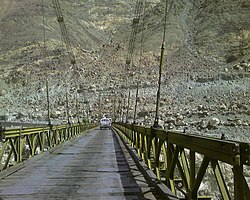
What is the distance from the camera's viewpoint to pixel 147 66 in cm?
10131

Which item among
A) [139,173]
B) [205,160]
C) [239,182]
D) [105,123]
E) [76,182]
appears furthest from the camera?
[105,123]

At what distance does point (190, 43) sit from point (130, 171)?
102m

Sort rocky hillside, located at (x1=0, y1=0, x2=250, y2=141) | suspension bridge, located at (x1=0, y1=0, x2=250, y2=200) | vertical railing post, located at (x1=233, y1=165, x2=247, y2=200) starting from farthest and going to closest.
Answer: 1. rocky hillside, located at (x1=0, y1=0, x2=250, y2=141)
2. suspension bridge, located at (x1=0, y1=0, x2=250, y2=200)
3. vertical railing post, located at (x1=233, y1=165, x2=247, y2=200)

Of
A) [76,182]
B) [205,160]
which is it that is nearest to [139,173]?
[76,182]

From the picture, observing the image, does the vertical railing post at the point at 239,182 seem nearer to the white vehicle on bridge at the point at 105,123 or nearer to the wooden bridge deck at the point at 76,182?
the wooden bridge deck at the point at 76,182

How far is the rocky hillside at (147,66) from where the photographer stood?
247ft

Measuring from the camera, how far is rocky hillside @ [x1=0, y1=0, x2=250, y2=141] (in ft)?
247

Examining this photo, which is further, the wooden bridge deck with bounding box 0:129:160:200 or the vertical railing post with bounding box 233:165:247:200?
the wooden bridge deck with bounding box 0:129:160:200

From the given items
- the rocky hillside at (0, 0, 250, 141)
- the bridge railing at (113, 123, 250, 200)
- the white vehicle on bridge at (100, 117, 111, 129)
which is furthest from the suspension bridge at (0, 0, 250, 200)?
the white vehicle on bridge at (100, 117, 111, 129)

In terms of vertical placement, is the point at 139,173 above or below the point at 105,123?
above

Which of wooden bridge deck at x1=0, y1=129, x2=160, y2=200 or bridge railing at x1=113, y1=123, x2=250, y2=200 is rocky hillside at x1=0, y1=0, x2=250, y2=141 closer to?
wooden bridge deck at x1=0, y1=129, x2=160, y2=200

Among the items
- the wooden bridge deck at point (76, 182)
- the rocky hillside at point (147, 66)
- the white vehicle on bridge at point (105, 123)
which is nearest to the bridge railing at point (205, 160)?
the wooden bridge deck at point (76, 182)

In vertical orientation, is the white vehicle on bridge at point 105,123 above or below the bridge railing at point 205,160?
below

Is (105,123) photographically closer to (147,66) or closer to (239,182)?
(147,66)
